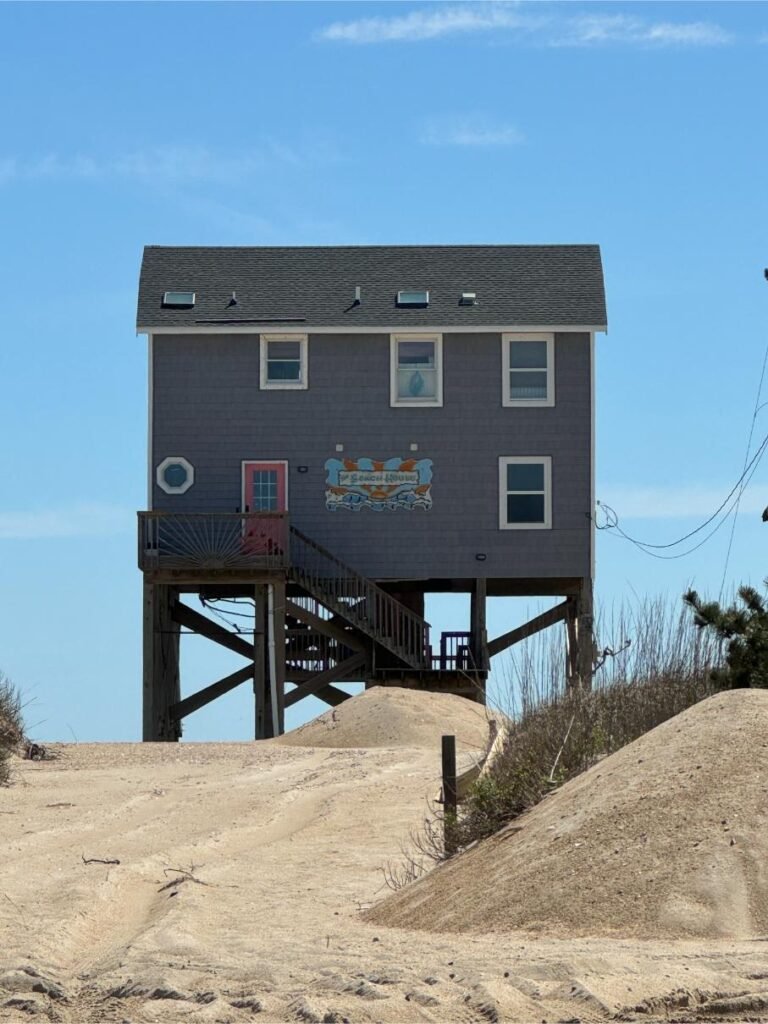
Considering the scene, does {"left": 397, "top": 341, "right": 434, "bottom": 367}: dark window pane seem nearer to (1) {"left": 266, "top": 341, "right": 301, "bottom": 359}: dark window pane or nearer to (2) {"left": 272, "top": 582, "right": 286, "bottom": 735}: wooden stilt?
(1) {"left": 266, "top": 341, "right": 301, "bottom": 359}: dark window pane

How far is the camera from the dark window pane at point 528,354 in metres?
34.5

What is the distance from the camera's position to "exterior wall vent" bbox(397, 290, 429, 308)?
115 ft

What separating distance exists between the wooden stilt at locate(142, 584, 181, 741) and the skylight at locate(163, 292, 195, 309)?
18.1 ft

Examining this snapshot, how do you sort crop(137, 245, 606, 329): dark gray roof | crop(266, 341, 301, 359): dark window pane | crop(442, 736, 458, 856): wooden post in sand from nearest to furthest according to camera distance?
crop(442, 736, 458, 856): wooden post in sand
crop(137, 245, 606, 329): dark gray roof
crop(266, 341, 301, 359): dark window pane

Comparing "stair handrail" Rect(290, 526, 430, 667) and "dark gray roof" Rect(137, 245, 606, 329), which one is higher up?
→ "dark gray roof" Rect(137, 245, 606, 329)

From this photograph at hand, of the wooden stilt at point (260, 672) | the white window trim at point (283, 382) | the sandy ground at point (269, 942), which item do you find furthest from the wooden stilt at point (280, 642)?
the sandy ground at point (269, 942)

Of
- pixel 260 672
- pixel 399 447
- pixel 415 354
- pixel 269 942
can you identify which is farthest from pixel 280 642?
pixel 269 942

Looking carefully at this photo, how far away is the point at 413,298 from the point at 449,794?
22958mm

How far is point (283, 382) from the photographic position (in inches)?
1358

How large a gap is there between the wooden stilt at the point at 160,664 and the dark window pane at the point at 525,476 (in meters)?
7.10

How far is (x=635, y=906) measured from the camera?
33.3 feet

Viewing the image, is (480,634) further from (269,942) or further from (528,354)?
(269,942)

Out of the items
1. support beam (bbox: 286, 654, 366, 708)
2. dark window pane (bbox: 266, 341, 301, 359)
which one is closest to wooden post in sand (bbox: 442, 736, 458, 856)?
support beam (bbox: 286, 654, 366, 708)

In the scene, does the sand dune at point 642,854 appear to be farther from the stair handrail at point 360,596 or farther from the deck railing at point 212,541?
the stair handrail at point 360,596
